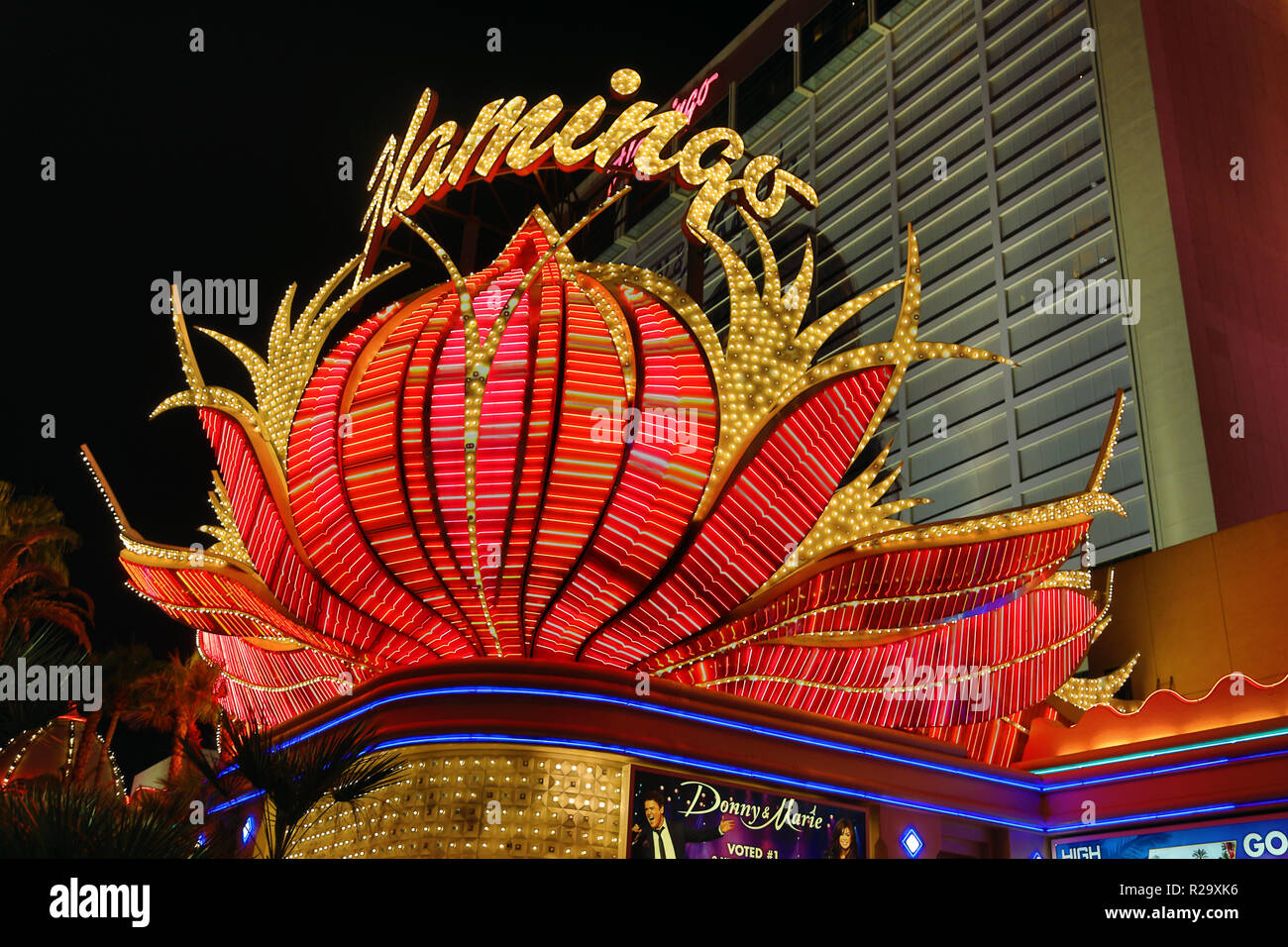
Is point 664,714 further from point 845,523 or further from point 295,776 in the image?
point 845,523

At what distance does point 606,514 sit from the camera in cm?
1436

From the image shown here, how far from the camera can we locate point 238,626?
17.8m

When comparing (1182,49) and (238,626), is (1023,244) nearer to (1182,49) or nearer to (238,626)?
(1182,49)

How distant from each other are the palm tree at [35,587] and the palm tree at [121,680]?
12.3 ft

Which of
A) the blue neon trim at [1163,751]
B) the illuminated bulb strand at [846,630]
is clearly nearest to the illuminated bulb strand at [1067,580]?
the illuminated bulb strand at [846,630]

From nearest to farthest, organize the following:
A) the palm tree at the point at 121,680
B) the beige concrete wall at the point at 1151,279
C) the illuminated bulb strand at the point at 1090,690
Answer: the illuminated bulb strand at the point at 1090,690 → the palm tree at the point at 121,680 → the beige concrete wall at the point at 1151,279

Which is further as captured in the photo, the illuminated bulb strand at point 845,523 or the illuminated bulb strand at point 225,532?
the illuminated bulb strand at point 225,532

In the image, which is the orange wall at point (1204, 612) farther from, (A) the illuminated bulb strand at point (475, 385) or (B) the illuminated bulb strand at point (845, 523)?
(A) the illuminated bulb strand at point (475, 385)

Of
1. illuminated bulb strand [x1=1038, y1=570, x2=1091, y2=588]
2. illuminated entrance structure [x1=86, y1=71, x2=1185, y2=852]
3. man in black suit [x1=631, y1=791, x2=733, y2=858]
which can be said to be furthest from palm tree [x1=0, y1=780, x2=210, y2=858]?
illuminated bulb strand [x1=1038, y1=570, x2=1091, y2=588]

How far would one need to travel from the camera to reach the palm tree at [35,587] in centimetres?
2406

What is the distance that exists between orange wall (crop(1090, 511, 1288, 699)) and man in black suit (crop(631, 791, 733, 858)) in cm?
1083

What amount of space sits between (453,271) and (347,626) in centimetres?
492
